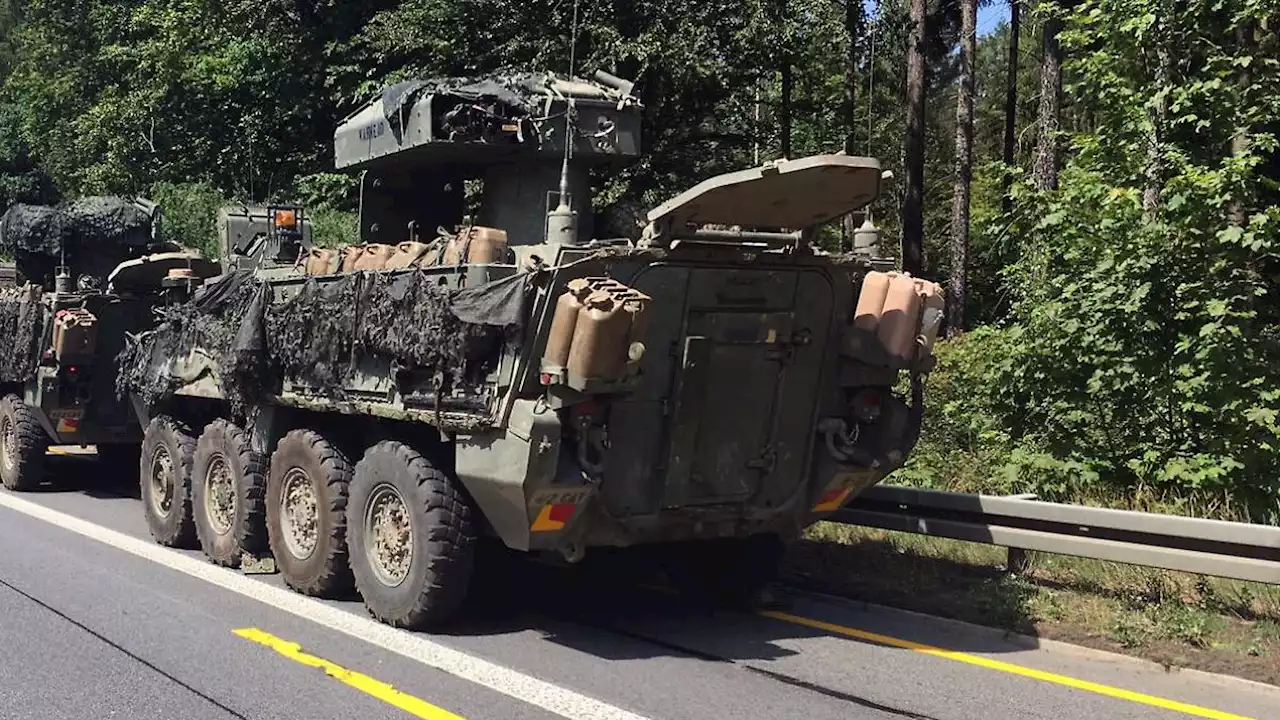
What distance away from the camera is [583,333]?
624 centimetres

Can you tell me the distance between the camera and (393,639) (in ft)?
23.5

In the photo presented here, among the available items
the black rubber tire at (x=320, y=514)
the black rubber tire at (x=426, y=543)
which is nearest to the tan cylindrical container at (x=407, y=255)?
the black rubber tire at (x=426, y=543)

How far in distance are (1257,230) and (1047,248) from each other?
1848 millimetres

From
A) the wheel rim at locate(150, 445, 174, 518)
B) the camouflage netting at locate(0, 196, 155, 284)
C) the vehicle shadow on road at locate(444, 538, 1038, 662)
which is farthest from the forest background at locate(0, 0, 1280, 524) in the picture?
the wheel rim at locate(150, 445, 174, 518)

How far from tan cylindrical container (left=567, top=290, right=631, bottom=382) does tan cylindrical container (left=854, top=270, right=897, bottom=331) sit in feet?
5.95

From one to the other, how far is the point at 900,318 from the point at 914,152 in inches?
597

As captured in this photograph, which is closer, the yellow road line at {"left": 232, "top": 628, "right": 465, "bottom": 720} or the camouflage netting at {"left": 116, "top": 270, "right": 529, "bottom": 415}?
the yellow road line at {"left": 232, "top": 628, "right": 465, "bottom": 720}

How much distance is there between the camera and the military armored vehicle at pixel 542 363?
656 centimetres

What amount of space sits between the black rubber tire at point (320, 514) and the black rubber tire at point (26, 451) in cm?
627

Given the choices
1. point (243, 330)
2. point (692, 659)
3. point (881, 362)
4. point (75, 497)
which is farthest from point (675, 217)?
point (75, 497)

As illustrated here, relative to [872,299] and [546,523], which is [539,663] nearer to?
[546,523]

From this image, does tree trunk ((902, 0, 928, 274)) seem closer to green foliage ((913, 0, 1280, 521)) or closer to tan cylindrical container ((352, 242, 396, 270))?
green foliage ((913, 0, 1280, 521))

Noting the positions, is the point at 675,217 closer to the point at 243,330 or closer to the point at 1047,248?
the point at 243,330

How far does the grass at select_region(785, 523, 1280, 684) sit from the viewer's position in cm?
661
